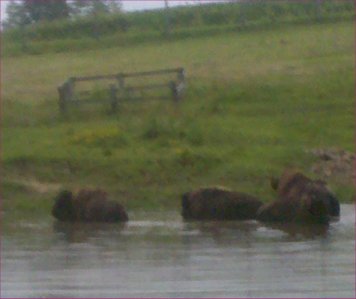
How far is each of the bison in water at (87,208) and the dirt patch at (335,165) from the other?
16.5 ft

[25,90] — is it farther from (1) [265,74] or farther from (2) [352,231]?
(2) [352,231]

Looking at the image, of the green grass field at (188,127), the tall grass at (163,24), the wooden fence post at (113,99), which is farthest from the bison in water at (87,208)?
the tall grass at (163,24)

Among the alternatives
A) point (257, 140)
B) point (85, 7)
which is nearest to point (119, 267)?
point (257, 140)

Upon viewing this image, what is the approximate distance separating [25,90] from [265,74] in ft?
20.8

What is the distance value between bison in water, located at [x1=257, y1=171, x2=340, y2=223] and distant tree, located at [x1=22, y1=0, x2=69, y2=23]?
40.7 meters

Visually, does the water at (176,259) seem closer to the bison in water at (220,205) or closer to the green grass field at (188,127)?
the bison in water at (220,205)

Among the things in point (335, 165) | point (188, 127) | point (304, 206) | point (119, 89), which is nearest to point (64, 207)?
point (304, 206)

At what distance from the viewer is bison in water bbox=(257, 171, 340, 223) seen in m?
18.8

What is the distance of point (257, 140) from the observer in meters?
26.0

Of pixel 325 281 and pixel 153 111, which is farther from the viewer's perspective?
pixel 153 111

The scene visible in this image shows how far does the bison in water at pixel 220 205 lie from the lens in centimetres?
1959

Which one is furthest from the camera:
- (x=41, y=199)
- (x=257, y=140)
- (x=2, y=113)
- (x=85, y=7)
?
(x=85, y=7)

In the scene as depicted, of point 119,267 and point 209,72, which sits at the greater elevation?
point 209,72

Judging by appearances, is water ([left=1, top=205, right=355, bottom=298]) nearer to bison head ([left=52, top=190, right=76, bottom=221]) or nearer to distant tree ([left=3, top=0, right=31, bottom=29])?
bison head ([left=52, top=190, right=76, bottom=221])
